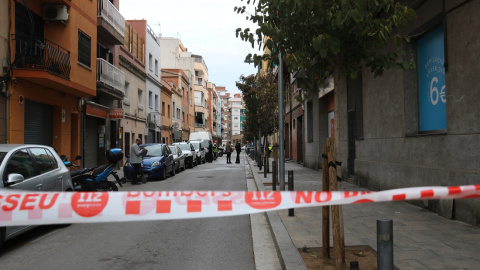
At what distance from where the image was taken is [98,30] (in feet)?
64.0

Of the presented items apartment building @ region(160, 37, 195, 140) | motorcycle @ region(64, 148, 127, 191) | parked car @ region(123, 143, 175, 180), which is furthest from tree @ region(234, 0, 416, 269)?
apartment building @ region(160, 37, 195, 140)

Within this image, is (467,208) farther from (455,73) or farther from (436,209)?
(455,73)

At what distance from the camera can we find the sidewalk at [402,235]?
4.51m

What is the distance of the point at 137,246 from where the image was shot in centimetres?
588

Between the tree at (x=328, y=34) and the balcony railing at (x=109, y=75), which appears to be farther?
the balcony railing at (x=109, y=75)

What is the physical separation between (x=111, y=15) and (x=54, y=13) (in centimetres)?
603

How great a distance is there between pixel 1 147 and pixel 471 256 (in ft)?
21.6

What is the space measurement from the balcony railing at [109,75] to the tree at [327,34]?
1516 cm

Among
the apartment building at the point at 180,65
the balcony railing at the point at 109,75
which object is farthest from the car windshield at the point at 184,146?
the apartment building at the point at 180,65

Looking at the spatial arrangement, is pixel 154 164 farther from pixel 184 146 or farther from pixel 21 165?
pixel 21 165

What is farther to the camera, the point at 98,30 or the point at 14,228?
the point at 98,30

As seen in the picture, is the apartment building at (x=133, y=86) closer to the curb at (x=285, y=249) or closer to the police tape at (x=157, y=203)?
the curb at (x=285, y=249)

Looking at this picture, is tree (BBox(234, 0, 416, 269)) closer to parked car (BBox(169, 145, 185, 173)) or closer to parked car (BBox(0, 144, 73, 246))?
parked car (BBox(0, 144, 73, 246))

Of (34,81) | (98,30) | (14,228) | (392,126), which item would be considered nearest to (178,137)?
(98,30)
